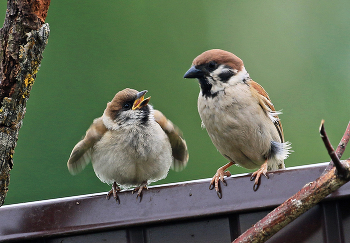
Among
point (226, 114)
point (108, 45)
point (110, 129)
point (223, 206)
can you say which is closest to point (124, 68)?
point (108, 45)

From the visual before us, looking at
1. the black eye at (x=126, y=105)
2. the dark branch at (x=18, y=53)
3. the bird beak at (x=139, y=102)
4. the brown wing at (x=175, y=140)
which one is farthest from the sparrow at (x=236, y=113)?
the dark branch at (x=18, y=53)

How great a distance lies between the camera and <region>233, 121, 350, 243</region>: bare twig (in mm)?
1452

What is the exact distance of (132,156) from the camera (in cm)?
293

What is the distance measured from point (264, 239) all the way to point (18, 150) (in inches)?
161

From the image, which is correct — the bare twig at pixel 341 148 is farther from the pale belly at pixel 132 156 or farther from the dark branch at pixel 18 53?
the pale belly at pixel 132 156

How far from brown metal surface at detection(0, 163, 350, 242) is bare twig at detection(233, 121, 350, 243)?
154 mm

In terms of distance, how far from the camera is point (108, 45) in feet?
19.8

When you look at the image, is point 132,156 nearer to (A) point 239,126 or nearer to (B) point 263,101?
(A) point 239,126

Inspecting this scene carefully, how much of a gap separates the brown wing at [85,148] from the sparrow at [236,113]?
0.65 metres

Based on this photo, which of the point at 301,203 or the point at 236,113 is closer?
the point at 301,203

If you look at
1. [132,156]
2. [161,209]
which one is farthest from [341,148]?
[132,156]

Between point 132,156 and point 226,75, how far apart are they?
728mm

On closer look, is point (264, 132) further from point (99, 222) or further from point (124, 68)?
point (124, 68)

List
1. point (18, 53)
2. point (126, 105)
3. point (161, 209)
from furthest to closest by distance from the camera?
point (126, 105), point (18, 53), point (161, 209)
